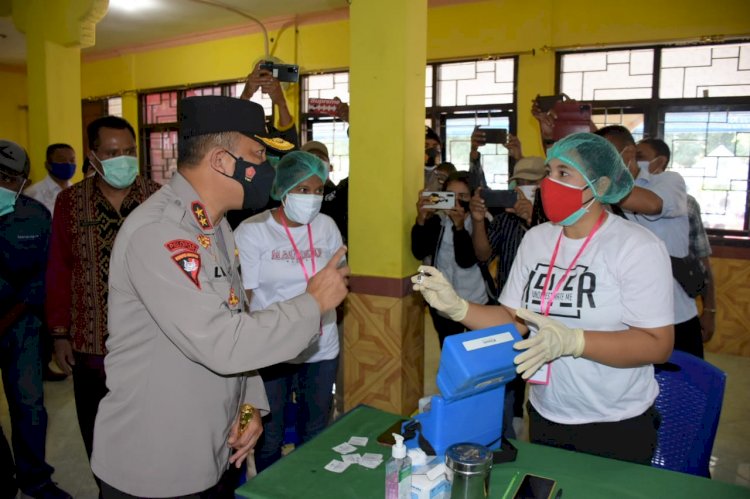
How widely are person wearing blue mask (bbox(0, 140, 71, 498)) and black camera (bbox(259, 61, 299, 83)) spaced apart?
1.60 meters

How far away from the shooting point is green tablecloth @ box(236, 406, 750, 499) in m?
1.42

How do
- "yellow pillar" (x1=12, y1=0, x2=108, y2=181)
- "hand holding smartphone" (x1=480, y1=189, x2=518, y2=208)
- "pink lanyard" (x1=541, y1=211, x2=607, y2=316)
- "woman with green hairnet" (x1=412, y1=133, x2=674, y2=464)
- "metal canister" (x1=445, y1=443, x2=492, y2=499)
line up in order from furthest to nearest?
"yellow pillar" (x1=12, y1=0, x2=108, y2=181)
"hand holding smartphone" (x1=480, y1=189, x2=518, y2=208)
"pink lanyard" (x1=541, y1=211, x2=607, y2=316)
"woman with green hairnet" (x1=412, y1=133, x2=674, y2=464)
"metal canister" (x1=445, y1=443, x2=492, y2=499)

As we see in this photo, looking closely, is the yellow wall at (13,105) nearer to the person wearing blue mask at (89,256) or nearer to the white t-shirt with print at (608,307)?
the person wearing blue mask at (89,256)

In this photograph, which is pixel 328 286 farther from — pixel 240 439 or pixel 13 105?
pixel 13 105

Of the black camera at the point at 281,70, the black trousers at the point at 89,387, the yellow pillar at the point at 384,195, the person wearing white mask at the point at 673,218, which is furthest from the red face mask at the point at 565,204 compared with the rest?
the black camera at the point at 281,70

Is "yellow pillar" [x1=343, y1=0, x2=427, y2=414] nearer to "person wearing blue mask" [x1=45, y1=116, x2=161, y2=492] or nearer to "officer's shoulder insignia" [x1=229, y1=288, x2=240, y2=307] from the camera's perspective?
"person wearing blue mask" [x1=45, y1=116, x2=161, y2=492]

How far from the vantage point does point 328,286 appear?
Answer: 148 cm

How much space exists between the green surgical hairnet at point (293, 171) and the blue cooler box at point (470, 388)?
1.43m

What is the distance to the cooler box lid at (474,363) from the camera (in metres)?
1.36

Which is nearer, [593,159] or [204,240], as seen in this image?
[204,240]

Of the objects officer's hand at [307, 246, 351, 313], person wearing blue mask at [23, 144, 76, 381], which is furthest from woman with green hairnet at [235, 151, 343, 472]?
person wearing blue mask at [23, 144, 76, 381]

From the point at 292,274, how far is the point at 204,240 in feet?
3.70

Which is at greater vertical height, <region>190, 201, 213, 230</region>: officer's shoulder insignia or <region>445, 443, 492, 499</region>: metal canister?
<region>190, 201, 213, 230</region>: officer's shoulder insignia

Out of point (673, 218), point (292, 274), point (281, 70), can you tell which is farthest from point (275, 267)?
point (673, 218)
